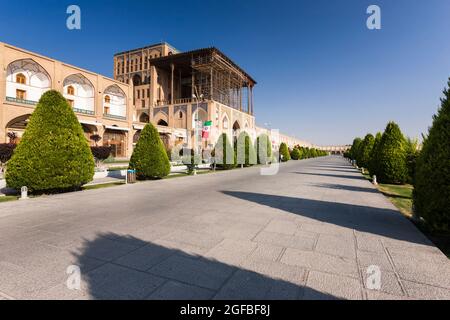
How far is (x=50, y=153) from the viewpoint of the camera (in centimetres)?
820

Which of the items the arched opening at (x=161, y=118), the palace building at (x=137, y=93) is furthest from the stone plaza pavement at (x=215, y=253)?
the arched opening at (x=161, y=118)

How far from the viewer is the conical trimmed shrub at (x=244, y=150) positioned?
25.2m

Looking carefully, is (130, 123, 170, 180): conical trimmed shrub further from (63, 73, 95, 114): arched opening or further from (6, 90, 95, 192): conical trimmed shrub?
(63, 73, 95, 114): arched opening

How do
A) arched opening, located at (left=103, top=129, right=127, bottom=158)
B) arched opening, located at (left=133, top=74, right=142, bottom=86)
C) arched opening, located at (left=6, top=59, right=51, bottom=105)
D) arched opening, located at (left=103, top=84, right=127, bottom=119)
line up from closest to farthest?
1. arched opening, located at (left=6, top=59, right=51, bottom=105)
2. arched opening, located at (left=103, top=129, right=127, bottom=158)
3. arched opening, located at (left=103, top=84, right=127, bottom=119)
4. arched opening, located at (left=133, top=74, right=142, bottom=86)

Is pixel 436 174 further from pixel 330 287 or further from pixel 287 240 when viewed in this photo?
pixel 330 287

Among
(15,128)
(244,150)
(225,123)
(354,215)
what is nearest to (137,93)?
(225,123)

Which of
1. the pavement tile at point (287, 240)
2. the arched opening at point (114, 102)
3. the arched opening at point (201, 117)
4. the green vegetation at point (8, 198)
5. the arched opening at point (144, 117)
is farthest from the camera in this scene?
the arched opening at point (144, 117)

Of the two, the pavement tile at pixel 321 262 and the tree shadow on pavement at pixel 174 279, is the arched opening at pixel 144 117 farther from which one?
the pavement tile at pixel 321 262

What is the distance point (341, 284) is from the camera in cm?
274

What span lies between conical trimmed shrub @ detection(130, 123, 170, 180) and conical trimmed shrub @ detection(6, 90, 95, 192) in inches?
150

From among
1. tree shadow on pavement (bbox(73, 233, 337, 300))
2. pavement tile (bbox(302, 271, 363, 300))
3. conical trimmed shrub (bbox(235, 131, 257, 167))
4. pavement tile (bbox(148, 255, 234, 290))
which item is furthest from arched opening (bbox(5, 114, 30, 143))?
pavement tile (bbox(302, 271, 363, 300))

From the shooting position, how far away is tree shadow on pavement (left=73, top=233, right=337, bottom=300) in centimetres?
250
